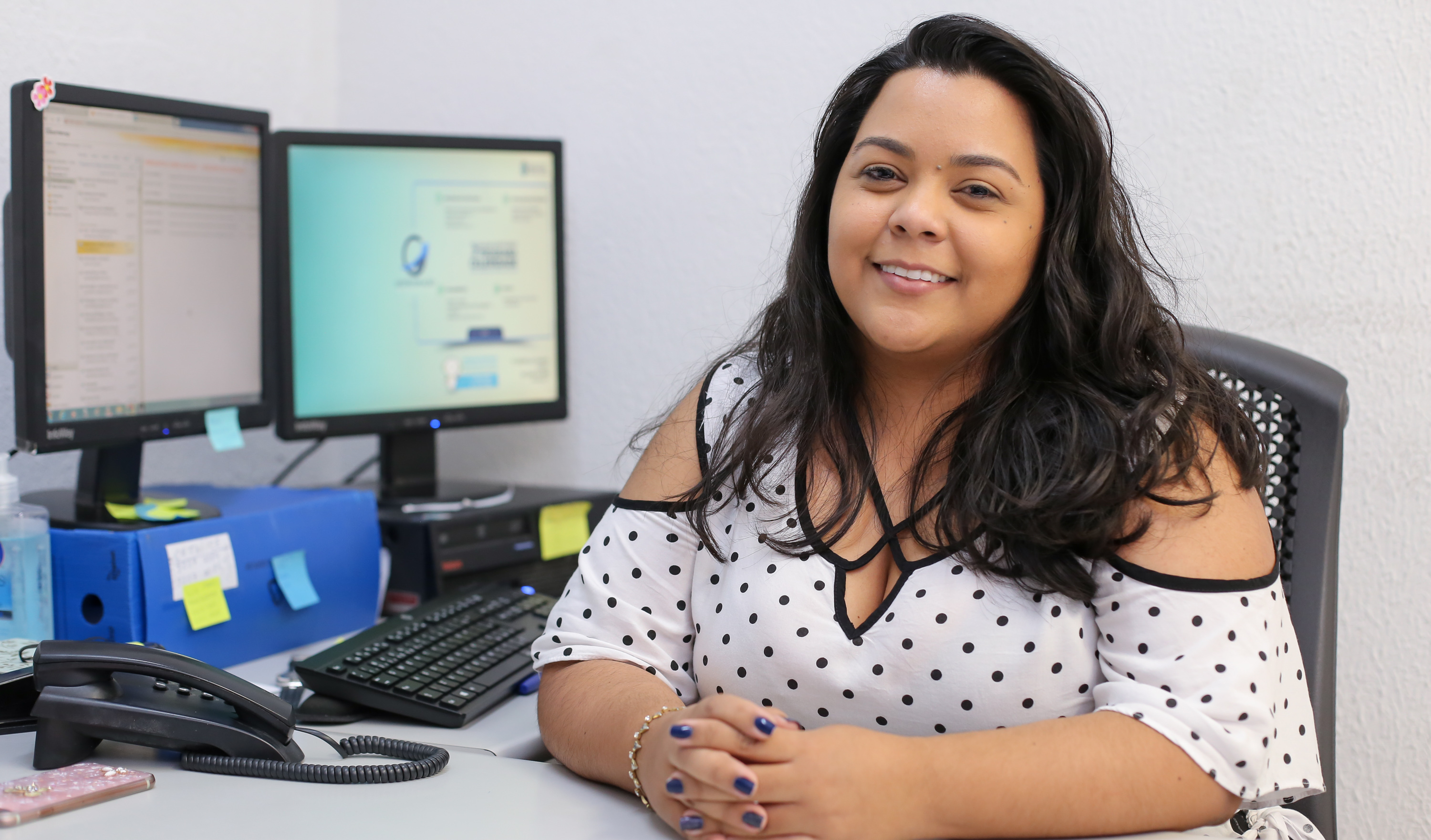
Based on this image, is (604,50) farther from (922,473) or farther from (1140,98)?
(922,473)

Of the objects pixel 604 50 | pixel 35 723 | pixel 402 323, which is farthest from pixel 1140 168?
pixel 35 723

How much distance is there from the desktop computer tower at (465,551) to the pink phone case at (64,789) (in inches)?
25.8

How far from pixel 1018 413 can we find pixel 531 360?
3.23 ft

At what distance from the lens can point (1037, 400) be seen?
103 cm

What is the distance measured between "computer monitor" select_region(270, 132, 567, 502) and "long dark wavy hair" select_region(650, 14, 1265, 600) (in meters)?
0.74

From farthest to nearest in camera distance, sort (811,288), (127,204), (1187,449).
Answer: (127,204) < (811,288) < (1187,449)

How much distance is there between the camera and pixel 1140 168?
1.49 meters

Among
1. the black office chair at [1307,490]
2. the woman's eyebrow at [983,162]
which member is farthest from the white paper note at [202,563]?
the black office chair at [1307,490]

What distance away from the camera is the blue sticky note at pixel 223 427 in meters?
1.42

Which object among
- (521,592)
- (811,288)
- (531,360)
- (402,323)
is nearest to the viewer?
(811,288)

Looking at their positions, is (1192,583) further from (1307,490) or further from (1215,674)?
(1307,490)

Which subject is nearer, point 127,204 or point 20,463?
point 127,204

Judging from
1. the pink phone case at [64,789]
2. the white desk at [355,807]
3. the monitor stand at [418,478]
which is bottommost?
the white desk at [355,807]

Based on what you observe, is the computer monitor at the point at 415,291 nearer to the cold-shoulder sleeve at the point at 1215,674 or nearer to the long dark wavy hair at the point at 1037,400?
the long dark wavy hair at the point at 1037,400
